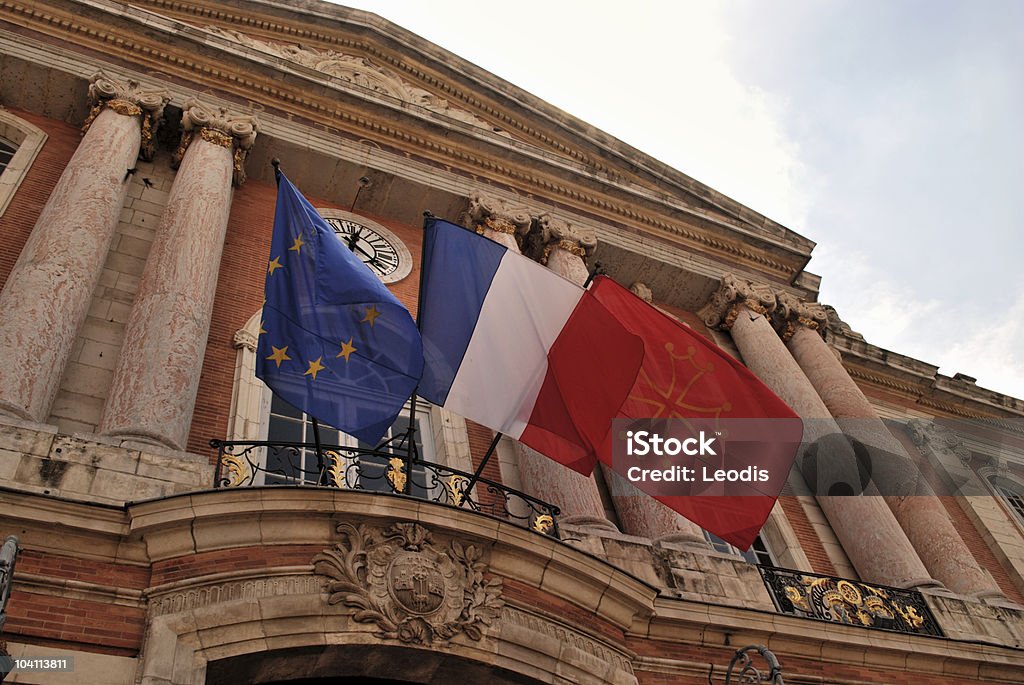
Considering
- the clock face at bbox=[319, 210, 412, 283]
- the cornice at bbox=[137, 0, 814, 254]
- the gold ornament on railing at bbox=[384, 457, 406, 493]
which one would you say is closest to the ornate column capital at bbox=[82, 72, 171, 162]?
the clock face at bbox=[319, 210, 412, 283]

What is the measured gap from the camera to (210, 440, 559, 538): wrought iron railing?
30.6 ft

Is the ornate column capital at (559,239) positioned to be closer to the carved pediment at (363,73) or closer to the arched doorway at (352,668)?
the carved pediment at (363,73)

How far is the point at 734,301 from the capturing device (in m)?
18.5

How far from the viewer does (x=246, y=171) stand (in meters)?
16.0

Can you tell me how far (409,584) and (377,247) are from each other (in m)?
8.71

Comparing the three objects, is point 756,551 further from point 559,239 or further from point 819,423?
point 559,239

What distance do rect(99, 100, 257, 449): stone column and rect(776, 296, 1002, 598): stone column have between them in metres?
10.5

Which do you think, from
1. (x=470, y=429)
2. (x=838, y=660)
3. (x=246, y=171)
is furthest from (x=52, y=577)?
(x=246, y=171)

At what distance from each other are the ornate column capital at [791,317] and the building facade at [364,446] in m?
0.09

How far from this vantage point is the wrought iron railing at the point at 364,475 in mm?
9320

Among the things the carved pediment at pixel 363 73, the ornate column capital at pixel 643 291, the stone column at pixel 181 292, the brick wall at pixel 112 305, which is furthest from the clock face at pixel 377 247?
the ornate column capital at pixel 643 291

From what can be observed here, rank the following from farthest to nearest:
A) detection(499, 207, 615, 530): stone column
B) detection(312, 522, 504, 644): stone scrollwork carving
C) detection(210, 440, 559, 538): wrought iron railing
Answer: detection(499, 207, 615, 530): stone column < detection(210, 440, 559, 538): wrought iron railing < detection(312, 522, 504, 644): stone scrollwork carving

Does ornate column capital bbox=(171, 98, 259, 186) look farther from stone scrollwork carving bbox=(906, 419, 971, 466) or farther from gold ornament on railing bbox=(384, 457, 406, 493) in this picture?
stone scrollwork carving bbox=(906, 419, 971, 466)

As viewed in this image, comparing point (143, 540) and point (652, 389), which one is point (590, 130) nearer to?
point (652, 389)
